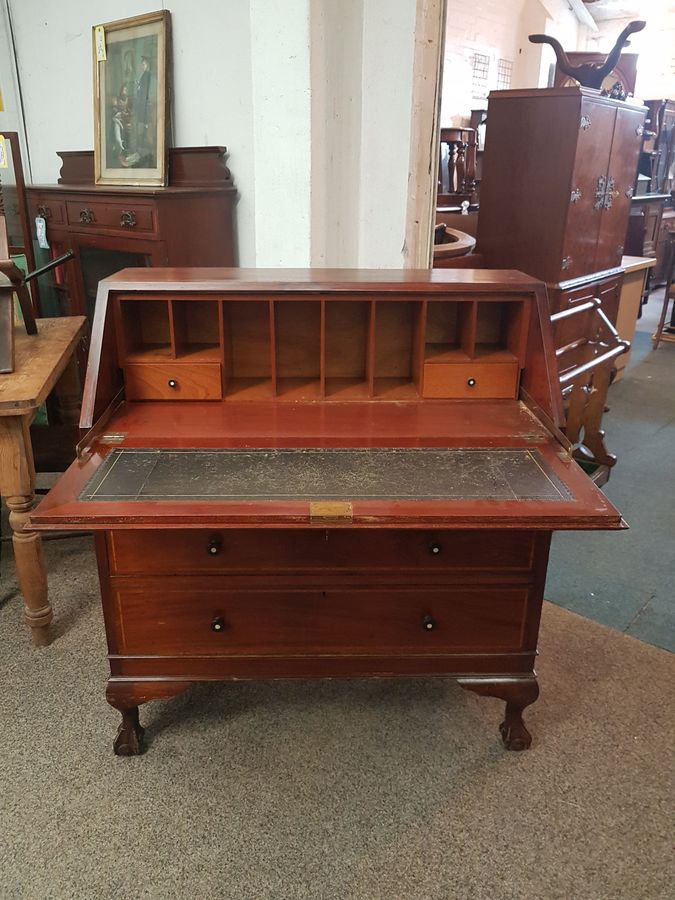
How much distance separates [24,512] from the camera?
205 cm

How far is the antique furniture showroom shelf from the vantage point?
1.41 meters

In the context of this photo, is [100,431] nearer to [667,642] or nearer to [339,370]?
[339,370]

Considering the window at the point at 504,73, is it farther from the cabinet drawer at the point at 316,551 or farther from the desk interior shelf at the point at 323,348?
the cabinet drawer at the point at 316,551

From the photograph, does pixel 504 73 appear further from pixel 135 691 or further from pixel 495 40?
pixel 135 691

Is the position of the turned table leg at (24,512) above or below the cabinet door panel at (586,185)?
below

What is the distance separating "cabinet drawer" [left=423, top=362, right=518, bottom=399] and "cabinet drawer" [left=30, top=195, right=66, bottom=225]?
226cm

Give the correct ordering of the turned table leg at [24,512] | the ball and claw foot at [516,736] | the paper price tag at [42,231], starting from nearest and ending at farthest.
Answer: the ball and claw foot at [516,736] < the turned table leg at [24,512] < the paper price tag at [42,231]

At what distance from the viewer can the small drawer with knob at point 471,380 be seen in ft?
5.98

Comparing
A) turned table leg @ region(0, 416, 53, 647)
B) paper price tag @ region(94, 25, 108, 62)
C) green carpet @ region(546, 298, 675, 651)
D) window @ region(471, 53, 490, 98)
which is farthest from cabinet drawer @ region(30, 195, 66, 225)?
window @ region(471, 53, 490, 98)

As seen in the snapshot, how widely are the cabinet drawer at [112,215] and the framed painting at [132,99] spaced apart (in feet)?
0.65

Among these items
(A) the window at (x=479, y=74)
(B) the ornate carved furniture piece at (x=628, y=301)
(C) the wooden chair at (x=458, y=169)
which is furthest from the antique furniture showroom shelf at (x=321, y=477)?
(A) the window at (x=479, y=74)

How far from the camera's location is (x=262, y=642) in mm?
1691

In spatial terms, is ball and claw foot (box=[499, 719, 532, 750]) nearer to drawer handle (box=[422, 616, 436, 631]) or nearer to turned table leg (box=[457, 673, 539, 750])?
turned table leg (box=[457, 673, 539, 750])

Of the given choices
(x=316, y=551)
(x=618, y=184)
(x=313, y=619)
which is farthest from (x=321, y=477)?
(x=618, y=184)
